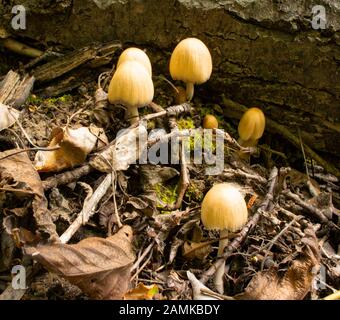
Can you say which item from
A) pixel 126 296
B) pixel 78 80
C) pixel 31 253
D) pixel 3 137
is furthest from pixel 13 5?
pixel 126 296

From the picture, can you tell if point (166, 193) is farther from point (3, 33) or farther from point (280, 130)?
point (3, 33)

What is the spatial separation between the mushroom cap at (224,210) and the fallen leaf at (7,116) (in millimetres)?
1056

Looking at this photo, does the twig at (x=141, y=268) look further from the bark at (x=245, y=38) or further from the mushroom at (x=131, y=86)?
the bark at (x=245, y=38)

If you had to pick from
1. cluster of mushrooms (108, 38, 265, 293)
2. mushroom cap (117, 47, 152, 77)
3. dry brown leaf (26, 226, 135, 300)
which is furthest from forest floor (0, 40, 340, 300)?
mushroom cap (117, 47, 152, 77)

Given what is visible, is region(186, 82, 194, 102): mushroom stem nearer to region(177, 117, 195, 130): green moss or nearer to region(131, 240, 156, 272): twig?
region(177, 117, 195, 130): green moss

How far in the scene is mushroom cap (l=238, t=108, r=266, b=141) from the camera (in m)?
2.88

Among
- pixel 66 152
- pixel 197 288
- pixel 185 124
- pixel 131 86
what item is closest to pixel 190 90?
pixel 185 124

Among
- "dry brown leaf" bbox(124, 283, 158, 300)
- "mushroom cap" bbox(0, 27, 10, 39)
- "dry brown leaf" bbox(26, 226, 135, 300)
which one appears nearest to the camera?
"dry brown leaf" bbox(26, 226, 135, 300)

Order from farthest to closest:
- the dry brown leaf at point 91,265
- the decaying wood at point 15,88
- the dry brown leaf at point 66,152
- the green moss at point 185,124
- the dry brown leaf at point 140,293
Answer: the green moss at point 185,124 < the decaying wood at point 15,88 < the dry brown leaf at point 66,152 < the dry brown leaf at point 140,293 < the dry brown leaf at point 91,265

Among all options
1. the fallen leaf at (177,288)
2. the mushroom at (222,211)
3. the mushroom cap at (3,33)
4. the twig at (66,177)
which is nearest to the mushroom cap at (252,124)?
the mushroom at (222,211)

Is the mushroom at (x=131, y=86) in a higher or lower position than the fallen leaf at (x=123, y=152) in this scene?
higher

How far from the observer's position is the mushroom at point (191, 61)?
8.83 feet

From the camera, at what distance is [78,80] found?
292 centimetres

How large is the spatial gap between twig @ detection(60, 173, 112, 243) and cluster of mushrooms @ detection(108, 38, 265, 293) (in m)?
0.45
